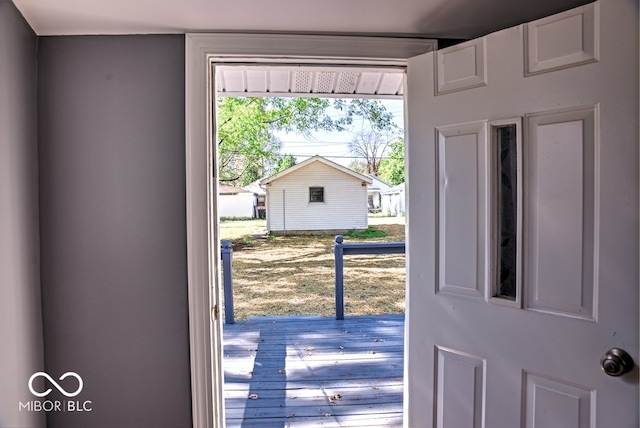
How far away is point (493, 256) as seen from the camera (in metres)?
1.22

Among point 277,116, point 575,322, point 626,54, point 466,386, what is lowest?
point 466,386

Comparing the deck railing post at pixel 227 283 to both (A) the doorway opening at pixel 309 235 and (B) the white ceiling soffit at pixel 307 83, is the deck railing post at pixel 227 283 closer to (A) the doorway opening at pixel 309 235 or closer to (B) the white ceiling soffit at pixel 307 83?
(A) the doorway opening at pixel 309 235

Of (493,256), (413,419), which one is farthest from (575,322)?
(413,419)

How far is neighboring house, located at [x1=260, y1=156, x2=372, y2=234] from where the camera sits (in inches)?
420

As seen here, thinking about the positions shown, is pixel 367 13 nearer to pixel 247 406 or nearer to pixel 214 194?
pixel 214 194

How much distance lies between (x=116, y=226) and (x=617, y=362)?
1.80 metres

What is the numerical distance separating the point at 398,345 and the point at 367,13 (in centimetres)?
→ 297

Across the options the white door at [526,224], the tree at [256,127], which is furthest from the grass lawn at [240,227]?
the white door at [526,224]

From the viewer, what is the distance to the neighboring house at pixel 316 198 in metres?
10.7

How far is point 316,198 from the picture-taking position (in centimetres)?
1096

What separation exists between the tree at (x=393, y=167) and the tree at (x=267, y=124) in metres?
1.21

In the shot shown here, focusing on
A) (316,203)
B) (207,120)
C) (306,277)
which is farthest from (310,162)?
(207,120)

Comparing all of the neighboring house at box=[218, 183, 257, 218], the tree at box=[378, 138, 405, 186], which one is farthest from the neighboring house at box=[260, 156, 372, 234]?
the neighboring house at box=[218, 183, 257, 218]

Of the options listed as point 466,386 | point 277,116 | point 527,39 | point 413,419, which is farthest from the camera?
point 277,116
